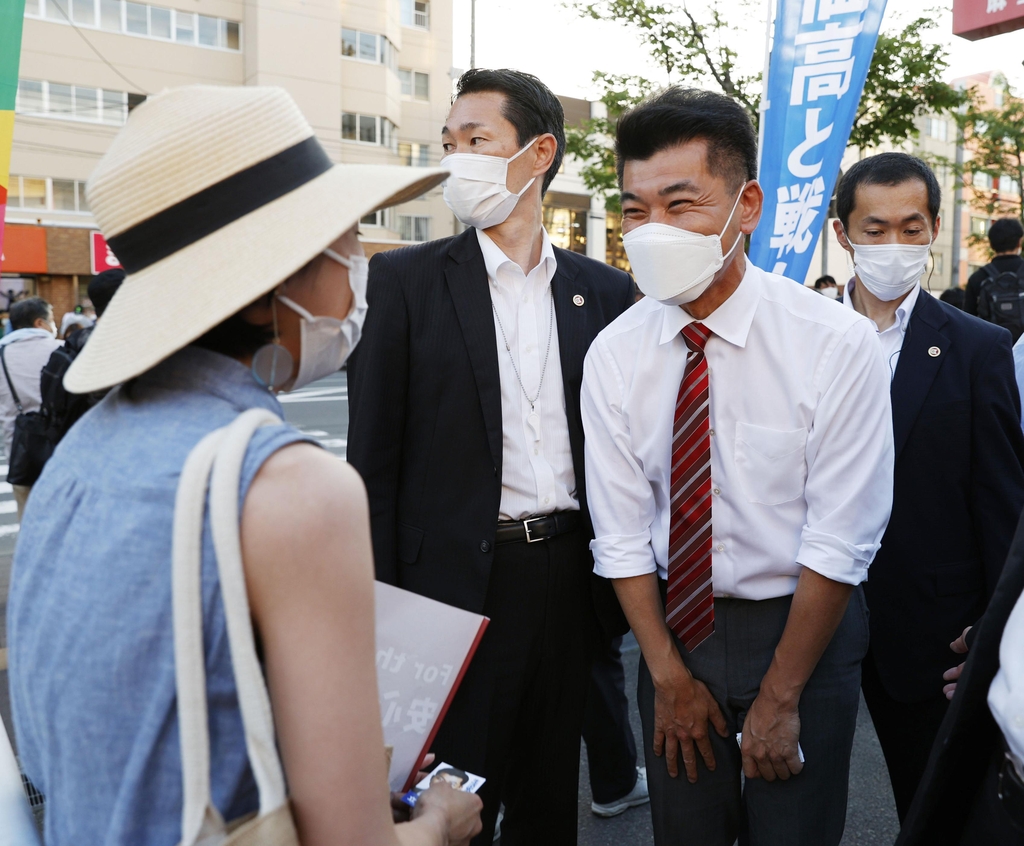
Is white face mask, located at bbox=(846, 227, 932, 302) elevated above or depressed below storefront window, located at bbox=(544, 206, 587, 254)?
above

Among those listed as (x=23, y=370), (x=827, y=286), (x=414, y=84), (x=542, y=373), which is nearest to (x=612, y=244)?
(x=414, y=84)

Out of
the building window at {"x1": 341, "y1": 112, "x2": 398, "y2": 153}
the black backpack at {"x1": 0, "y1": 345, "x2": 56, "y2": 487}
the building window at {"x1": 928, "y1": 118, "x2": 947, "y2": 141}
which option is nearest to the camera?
the black backpack at {"x1": 0, "y1": 345, "x2": 56, "y2": 487}

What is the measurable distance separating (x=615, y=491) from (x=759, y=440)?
0.35 m

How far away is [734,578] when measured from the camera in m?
1.92

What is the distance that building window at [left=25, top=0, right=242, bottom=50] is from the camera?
24.1 m

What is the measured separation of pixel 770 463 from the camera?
6.19ft

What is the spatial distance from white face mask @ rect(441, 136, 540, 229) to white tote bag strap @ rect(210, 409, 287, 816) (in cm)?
177

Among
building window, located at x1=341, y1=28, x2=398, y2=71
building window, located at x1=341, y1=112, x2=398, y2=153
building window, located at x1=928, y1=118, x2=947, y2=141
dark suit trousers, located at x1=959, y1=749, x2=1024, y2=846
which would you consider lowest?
dark suit trousers, located at x1=959, y1=749, x2=1024, y2=846

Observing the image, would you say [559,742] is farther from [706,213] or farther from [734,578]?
[706,213]

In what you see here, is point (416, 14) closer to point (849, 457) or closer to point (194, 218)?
point (849, 457)

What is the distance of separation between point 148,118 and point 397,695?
0.95 meters

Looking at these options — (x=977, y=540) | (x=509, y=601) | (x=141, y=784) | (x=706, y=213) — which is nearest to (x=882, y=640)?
(x=977, y=540)

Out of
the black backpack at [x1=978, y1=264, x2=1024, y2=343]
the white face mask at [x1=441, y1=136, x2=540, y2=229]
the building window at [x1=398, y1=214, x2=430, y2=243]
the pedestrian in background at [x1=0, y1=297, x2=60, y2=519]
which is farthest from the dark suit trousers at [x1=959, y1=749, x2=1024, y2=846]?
the building window at [x1=398, y1=214, x2=430, y2=243]

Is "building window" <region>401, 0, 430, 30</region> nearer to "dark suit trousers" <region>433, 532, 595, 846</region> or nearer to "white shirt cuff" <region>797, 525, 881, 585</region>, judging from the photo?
"dark suit trousers" <region>433, 532, 595, 846</region>
